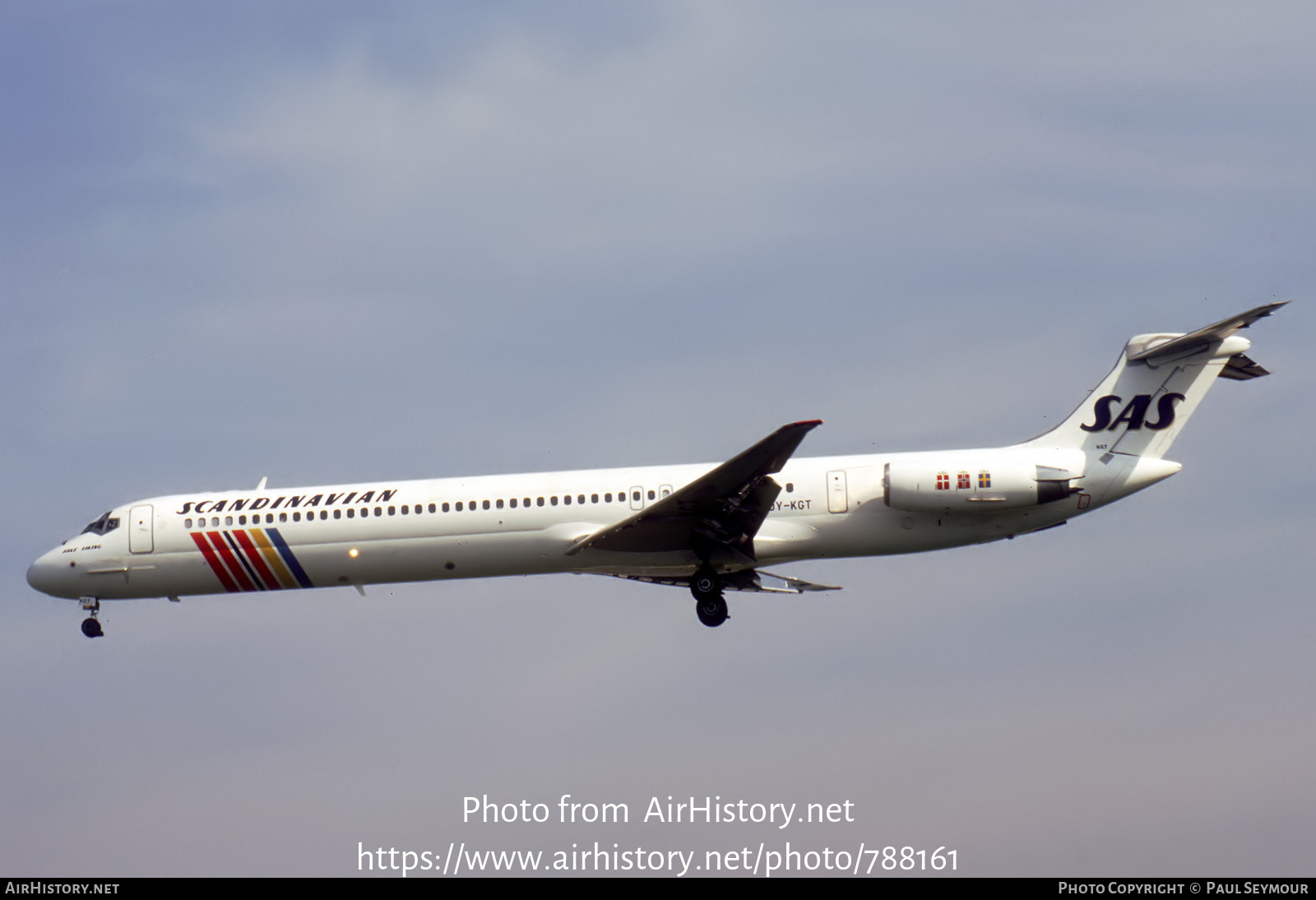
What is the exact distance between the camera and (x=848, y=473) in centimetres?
2970

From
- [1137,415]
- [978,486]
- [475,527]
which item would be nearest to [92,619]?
[475,527]

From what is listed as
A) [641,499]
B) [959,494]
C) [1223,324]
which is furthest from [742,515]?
[1223,324]

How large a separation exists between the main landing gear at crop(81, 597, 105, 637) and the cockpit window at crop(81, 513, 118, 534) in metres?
1.42

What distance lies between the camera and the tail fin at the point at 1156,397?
29.7 meters

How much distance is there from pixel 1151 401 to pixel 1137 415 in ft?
1.29

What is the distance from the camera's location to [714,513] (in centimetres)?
2909

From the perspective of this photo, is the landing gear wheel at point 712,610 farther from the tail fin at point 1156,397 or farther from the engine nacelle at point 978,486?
the tail fin at point 1156,397

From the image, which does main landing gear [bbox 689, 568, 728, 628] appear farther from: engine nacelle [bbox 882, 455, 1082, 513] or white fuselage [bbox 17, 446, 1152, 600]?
engine nacelle [bbox 882, 455, 1082, 513]

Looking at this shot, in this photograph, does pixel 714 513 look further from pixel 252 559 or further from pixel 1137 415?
pixel 252 559

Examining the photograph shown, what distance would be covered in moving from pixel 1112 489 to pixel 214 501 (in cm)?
1799
